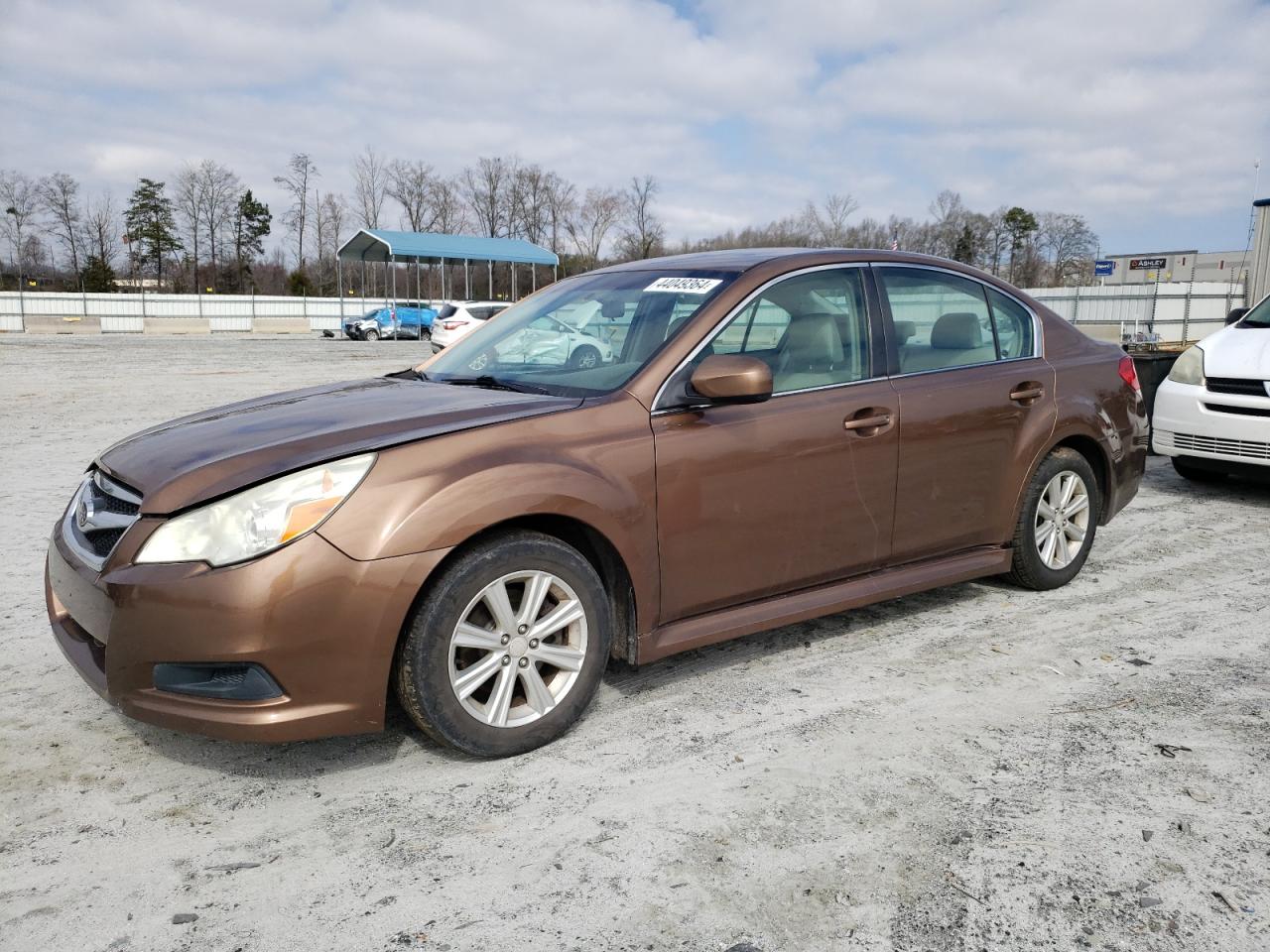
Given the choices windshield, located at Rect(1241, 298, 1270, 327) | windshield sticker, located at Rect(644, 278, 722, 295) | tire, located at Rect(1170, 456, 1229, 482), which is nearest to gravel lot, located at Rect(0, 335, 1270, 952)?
windshield sticker, located at Rect(644, 278, 722, 295)

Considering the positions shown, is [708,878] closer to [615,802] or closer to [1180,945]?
[615,802]

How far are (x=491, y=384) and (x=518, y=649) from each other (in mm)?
1176

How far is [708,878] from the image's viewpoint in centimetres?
266

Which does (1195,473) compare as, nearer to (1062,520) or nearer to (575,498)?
(1062,520)

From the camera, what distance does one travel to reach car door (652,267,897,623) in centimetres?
361

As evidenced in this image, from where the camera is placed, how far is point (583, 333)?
4160mm

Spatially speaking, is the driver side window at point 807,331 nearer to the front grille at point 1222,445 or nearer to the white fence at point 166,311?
the front grille at point 1222,445

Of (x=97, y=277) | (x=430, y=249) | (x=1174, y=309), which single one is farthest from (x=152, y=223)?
(x=1174, y=309)

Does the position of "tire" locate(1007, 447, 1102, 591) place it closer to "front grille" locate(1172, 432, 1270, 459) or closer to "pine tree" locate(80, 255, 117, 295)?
"front grille" locate(1172, 432, 1270, 459)

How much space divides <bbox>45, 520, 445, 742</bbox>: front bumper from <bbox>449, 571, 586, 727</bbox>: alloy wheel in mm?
249

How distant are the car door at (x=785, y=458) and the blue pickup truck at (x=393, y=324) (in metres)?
35.6

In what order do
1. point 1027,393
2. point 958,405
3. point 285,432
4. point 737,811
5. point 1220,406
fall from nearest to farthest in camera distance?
point 737,811, point 285,432, point 958,405, point 1027,393, point 1220,406

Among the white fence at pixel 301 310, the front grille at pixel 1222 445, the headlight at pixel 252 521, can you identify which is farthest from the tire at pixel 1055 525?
the white fence at pixel 301 310

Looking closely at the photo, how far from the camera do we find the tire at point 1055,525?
15.9 feet
